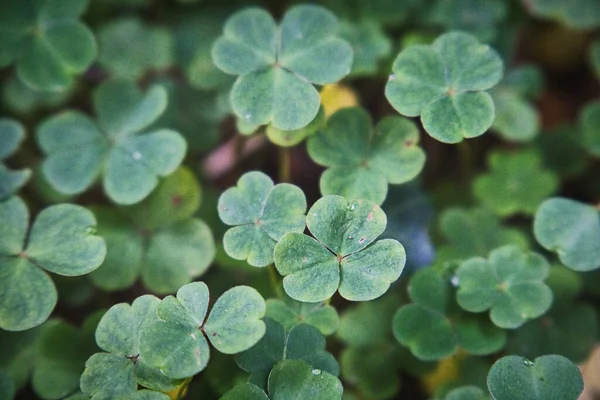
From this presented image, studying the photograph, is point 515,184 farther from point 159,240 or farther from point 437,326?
point 159,240

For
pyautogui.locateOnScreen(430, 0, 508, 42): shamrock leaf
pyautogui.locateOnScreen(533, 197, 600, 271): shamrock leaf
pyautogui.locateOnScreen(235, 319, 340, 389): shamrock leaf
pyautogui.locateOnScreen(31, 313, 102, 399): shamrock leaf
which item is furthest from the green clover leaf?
pyautogui.locateOnScreen(533, 197, 600, 271): shamrock leaf

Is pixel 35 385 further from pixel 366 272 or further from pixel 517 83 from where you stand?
pixel 517 83

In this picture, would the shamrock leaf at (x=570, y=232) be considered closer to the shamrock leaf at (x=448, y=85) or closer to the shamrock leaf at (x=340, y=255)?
the shamrock leaf at (x=448, y=85)

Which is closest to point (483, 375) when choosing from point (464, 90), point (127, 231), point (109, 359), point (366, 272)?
point (366, 272)

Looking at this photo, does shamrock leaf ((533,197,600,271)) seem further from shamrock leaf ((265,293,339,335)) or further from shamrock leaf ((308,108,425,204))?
shamrock leaf ((265,293,339,335))

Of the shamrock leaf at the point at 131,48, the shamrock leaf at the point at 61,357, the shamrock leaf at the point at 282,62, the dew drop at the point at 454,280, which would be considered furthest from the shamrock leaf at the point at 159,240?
the dew drop at the point at 454,280

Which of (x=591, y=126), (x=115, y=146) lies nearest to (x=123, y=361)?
(x=115, y=146)
